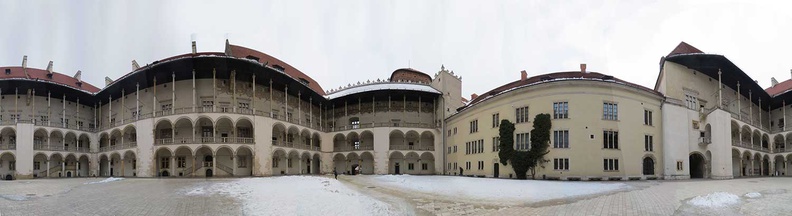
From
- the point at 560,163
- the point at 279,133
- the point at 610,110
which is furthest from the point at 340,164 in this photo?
the point at 610,110

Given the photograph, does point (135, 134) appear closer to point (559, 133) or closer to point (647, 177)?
point (559, 133)

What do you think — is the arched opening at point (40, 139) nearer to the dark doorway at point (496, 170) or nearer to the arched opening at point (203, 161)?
the arched opening at point (203, 161)

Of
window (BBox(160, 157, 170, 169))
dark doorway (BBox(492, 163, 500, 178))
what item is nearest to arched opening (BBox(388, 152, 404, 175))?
dark doorway (BBox(492, 163, 500, 178))

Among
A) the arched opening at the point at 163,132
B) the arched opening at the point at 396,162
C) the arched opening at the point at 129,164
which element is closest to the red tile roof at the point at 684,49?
the arched opening at the point at 396,162

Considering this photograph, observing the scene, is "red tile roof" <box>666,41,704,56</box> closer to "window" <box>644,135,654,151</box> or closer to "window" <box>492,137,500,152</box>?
"window" <box>644,135,654,151</box>

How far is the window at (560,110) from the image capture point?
36.1 metres

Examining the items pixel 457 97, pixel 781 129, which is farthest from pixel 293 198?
pixel 781 129

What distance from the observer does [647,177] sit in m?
A: 36.2

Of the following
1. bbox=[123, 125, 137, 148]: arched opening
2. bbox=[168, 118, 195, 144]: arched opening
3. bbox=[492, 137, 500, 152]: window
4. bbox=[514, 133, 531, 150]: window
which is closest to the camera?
bbox=[514, 133, 531, 150]: window

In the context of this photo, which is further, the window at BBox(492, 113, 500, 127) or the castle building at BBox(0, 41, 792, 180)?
the window at BBox(492, 113, 500, 127)

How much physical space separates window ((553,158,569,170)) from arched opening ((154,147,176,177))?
129 feet

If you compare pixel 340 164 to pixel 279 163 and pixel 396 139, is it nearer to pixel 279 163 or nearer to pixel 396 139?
pixel 396 139

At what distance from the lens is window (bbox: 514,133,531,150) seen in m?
37.7

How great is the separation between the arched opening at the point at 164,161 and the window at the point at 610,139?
43.9 metres
